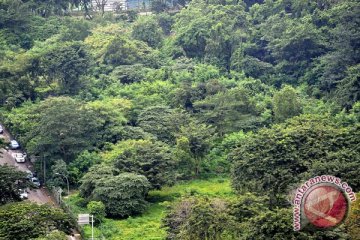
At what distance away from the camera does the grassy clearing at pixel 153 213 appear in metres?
38.2

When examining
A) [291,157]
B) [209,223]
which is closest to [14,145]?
[291,157]

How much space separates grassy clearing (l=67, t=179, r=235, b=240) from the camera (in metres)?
38.2

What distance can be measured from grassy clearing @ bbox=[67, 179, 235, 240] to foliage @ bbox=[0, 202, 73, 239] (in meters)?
4.47

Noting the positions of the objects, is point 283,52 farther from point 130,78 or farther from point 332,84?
point 130,78

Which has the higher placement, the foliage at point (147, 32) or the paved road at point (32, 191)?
the foliage at point (147, 32)

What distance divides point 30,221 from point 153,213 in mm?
10665

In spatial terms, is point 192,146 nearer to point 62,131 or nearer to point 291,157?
point 62,131

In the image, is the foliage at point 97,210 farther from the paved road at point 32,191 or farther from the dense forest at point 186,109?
the paved road at point 32,191

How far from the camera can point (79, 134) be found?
46.4 m

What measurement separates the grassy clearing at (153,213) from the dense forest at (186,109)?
0.15m

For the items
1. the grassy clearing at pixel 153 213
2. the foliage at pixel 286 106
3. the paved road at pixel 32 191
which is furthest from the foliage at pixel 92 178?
the foliage at pixel 286 106

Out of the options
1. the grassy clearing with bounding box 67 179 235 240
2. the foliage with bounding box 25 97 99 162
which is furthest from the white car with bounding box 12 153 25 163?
the grassy clearing with bounding box 67 179 235 240

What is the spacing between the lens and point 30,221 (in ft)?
106

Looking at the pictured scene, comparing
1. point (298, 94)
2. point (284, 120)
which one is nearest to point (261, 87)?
point (298, 94)
